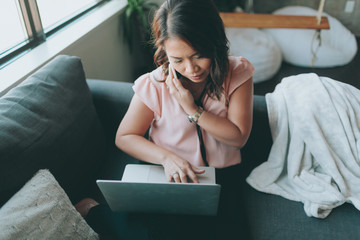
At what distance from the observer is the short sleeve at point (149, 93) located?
3.64ft

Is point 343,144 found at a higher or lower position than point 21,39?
lower

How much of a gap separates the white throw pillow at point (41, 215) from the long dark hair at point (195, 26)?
0.57m

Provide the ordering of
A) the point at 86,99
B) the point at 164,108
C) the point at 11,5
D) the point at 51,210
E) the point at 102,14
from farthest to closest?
the point at 102,14 < the point at 11,5 < the point at 86,99 < the point at 164,108 < the point at 51,210

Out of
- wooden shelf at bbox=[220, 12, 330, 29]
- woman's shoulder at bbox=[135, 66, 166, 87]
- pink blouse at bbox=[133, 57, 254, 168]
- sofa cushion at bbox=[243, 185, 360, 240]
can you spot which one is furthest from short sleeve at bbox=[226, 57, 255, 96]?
wooden shelf at bbox=[220, 12, 330, 29]

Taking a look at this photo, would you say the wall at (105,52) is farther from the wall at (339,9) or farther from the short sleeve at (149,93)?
the wall at (339,9)

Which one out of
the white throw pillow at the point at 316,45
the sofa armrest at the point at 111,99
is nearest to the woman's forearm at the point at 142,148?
the sofa armrest at the point at 111,99

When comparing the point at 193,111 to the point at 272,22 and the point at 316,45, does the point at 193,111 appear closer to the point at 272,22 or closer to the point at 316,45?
the point at 272,22

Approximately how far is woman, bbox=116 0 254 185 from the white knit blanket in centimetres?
21

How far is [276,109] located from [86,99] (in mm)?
806

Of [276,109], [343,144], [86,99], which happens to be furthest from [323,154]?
[86,99]

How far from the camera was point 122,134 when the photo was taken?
3.81ft

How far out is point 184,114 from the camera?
1110 mm

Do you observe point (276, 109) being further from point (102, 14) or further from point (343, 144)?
point (102, 14)

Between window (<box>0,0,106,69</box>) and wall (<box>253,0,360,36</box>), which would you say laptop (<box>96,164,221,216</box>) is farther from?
wall (<box>253,0,360,36</box>)
